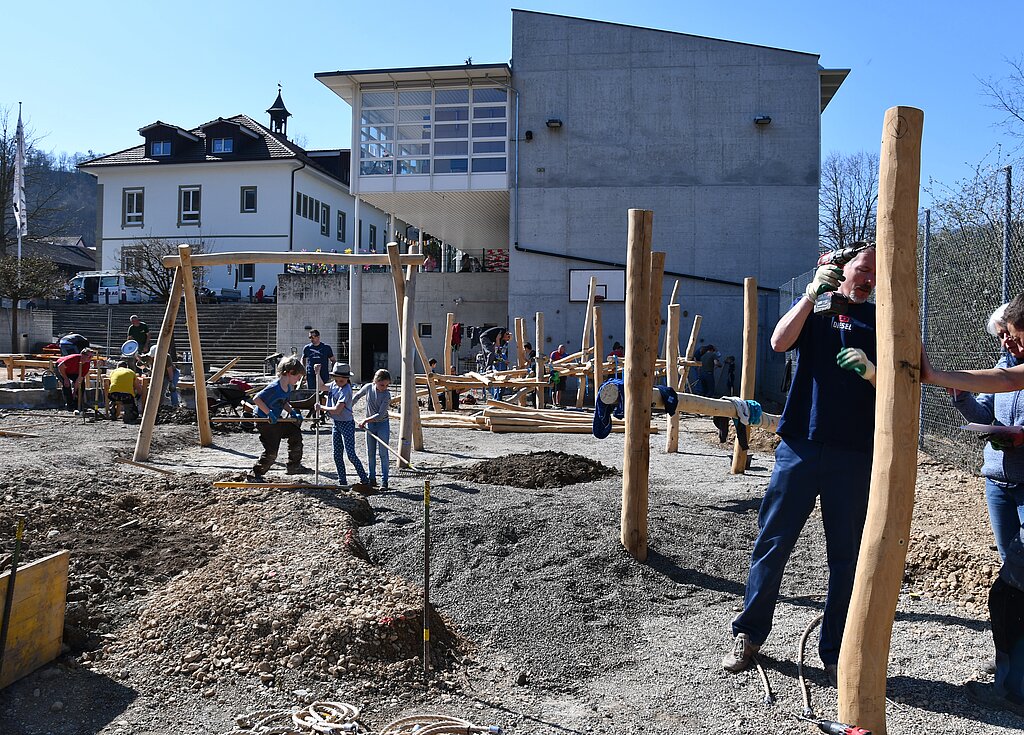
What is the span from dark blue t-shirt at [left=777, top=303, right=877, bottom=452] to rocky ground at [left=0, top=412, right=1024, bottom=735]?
122 centimetres

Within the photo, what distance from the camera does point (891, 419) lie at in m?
2.91

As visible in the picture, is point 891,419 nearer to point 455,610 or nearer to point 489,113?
point 455,610

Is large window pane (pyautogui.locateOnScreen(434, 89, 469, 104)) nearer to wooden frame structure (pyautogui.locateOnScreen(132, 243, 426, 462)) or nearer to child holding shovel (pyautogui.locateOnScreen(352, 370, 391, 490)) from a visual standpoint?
wooden frame structure (pyautogui.locateOnScreen(132, 243, 426, 462))

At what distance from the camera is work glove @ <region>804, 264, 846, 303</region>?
3.51m

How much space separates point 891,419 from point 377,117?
2651cm

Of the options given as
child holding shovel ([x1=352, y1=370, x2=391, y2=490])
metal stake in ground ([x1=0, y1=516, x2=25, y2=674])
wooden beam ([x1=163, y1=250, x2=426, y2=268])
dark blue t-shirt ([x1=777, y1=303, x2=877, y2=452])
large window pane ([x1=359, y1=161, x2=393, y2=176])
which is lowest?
metal stake in ground ([x1=0, y1=516, x2=25, y2=674])

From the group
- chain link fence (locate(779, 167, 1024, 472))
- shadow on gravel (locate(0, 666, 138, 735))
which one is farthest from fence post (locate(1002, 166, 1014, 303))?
shadow on gravel (locate(0, 666, 138, 735))

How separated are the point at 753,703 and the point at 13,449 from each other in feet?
34.0

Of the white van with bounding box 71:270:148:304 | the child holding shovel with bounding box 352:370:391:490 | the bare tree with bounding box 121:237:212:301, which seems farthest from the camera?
the white van with bounding box 71:270:148:304

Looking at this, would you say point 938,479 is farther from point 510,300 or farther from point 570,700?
point 510,300

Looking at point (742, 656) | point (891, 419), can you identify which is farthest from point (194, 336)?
point (891, 419)

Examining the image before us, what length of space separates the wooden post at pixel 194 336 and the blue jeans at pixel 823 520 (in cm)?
852

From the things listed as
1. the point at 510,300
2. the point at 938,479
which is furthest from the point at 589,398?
the point at 938,479

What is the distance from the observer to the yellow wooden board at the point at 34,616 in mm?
3977
